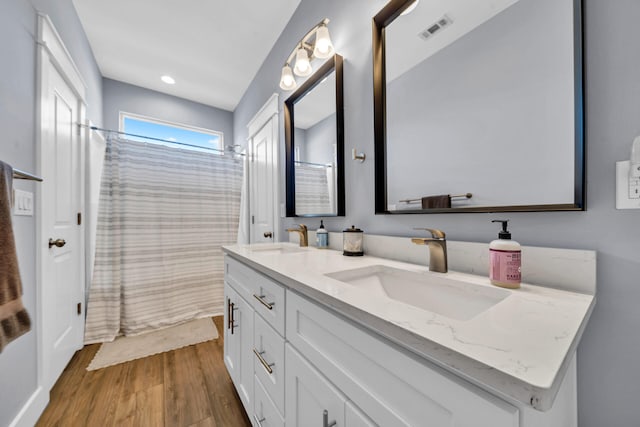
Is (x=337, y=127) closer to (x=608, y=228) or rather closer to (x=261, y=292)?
(x=261, y=292)

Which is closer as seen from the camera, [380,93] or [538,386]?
[538,386]

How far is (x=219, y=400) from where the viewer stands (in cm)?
135

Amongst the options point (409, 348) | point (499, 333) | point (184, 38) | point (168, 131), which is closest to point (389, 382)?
point (409, 348)

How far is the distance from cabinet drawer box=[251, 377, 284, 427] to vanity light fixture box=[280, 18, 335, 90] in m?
1.67

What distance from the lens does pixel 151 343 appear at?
1.99 m

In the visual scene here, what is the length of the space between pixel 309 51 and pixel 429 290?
5.22ft

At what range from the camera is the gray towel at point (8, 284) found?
2.29 feet

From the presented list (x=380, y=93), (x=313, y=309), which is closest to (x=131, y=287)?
(x=313, y=309)

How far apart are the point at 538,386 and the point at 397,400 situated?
230 millimetres

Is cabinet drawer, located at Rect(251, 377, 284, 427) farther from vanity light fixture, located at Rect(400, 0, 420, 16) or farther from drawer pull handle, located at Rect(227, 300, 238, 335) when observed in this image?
vanity light fixture, located at Rect(400, 0, 420, 16)

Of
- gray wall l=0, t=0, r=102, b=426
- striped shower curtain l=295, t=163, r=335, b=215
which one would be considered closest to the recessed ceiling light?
gray wall l=0, t=0, r=102, b=426

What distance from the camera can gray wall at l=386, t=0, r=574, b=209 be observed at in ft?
2.10

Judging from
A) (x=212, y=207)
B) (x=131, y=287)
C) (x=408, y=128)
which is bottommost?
(x=131, y=287)

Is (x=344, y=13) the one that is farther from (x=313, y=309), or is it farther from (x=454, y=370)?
(x=454, y=370)
